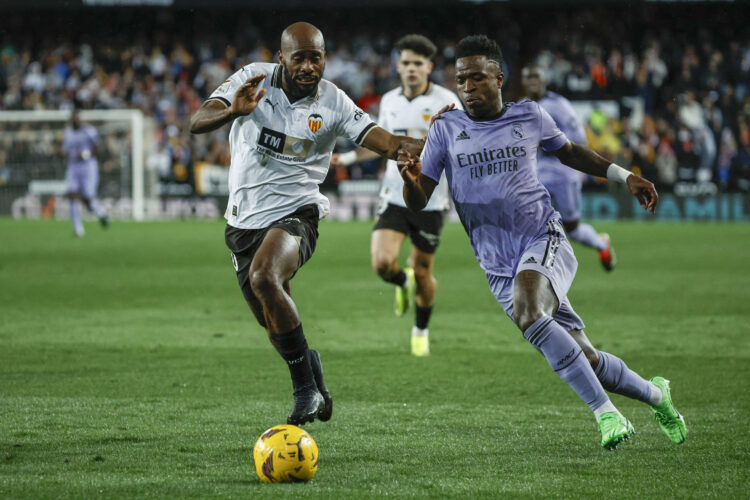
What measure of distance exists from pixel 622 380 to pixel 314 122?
2.29m

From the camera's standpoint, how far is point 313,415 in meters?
5.58

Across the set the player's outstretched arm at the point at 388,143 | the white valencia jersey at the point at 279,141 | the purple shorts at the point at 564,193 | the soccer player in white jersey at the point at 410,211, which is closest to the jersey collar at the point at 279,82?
the white valencia jersey at the point at 279,141

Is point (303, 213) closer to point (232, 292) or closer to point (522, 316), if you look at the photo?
point (522, 316)

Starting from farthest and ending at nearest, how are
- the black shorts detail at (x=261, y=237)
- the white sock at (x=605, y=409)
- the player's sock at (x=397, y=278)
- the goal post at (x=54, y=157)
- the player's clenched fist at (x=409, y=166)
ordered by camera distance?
the goal post at (x=54, y=157)
the player's sock at (x=397, y=278)
the black shorts detail at (x=261, y=237)
the player's clenched fist at (x=409, y=166)
the white sock at (x=605, y=409)

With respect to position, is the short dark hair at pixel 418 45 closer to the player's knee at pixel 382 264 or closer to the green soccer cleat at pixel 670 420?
the player's knee at pixel 382 264

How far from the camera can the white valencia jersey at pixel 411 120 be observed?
30.1 feet

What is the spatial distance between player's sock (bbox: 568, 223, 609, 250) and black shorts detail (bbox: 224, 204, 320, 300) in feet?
25.9

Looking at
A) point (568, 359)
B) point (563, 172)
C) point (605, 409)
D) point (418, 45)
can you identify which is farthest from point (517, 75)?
point (605, 409)

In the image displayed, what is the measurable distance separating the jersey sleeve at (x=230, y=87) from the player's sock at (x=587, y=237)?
8.13 m

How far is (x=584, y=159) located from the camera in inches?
228

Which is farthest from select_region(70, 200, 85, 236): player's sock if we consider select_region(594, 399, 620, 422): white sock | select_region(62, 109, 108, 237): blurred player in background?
select_region(594, 399, 620, 422): white sock

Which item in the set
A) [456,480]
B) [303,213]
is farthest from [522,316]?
[303,213]

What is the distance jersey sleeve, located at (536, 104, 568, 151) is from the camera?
575cm

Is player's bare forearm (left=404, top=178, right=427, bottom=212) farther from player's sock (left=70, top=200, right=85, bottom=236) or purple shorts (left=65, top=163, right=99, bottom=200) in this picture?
purple shorts (left=65, top=163, right=99, bottom=200)
